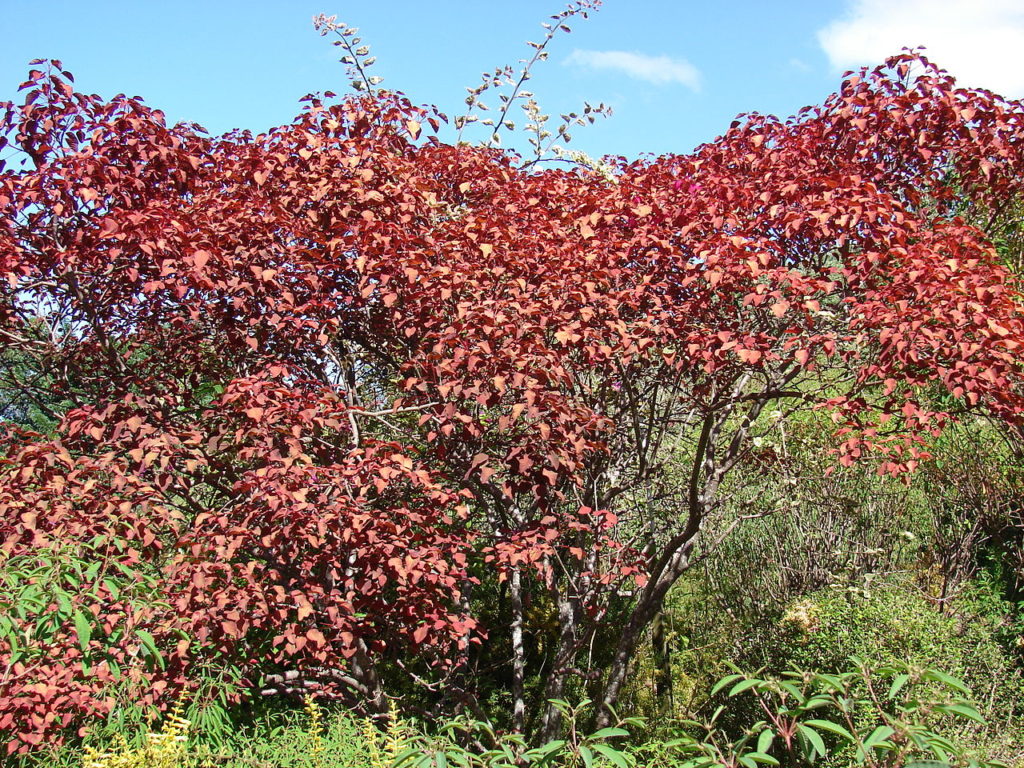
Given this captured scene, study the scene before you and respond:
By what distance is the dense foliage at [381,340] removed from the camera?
357 cm

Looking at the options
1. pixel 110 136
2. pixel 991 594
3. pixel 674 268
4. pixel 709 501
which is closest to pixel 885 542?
pixel 991 594

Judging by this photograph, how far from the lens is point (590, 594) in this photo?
4789 millimetres

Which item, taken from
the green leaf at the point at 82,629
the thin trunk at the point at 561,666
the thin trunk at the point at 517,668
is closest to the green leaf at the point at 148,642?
the green leaf at the point at 82,629

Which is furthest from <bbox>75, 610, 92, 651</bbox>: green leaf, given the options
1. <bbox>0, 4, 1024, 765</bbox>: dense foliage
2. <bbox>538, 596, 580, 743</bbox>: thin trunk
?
<bbox>538, 596, 580, 743</bbox>: thin trunk

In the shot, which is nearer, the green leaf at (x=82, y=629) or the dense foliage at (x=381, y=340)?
the green leaf at (x=82, y=629)

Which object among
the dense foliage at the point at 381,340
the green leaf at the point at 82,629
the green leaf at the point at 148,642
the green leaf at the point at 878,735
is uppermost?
the dense foliage at the point at 381,340

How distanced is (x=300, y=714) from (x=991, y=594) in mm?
4989

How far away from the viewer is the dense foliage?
3.57m

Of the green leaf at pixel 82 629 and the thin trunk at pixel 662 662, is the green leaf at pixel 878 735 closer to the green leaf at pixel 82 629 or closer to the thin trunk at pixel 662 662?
the green leaf at pixel 82 629

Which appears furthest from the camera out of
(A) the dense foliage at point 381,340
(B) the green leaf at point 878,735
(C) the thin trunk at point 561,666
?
(C) the thin trunk at point 561,666

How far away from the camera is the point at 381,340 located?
4730 millimetres

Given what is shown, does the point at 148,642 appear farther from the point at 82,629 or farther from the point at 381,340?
the point at 381,340

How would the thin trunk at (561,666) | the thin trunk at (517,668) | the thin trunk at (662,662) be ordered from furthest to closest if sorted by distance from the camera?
1. the thin trunk at (662,662)
2. the thin trunk at (517,668)
3. the thin trunk at (561,666)

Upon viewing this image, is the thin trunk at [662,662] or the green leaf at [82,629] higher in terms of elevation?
the green leaf at [82,629]
